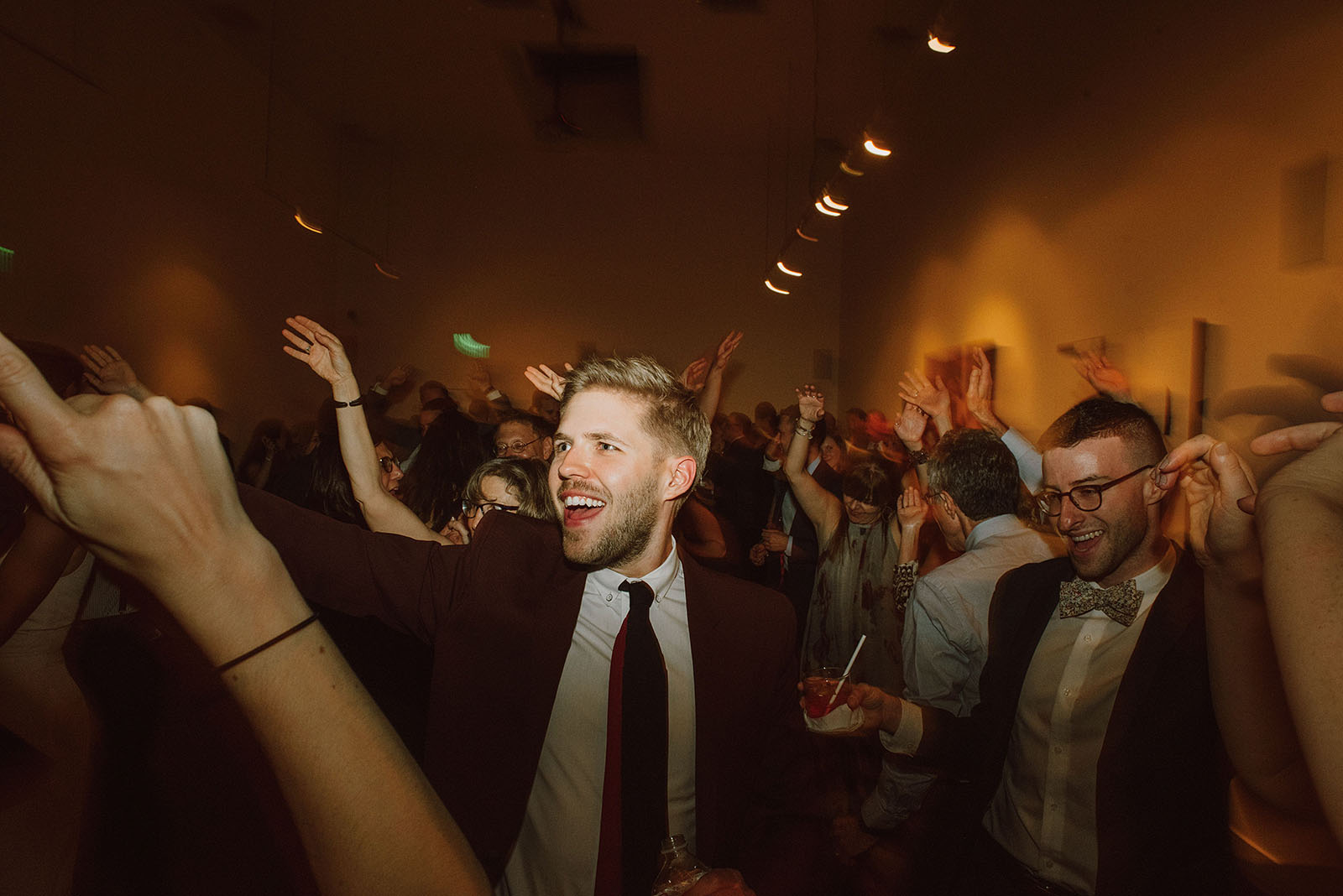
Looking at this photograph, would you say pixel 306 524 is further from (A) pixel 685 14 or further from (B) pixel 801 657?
(A) pixel 685 14

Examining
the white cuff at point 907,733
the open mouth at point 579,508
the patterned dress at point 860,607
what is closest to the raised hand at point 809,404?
the patterned dress at point 860,607

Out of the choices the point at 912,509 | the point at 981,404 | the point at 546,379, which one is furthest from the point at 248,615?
the point at 981,404

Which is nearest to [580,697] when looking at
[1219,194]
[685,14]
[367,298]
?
[1219,194]

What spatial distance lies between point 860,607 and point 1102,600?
1.81 metres

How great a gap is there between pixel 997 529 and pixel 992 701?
0.86 m

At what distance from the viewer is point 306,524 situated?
1315mm

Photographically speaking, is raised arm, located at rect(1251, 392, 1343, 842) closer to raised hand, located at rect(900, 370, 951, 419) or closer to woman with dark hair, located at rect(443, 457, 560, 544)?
woman with dark hair, located at rect(443, 457, 560, 544)

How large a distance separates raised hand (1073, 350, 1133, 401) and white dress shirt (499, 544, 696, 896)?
2907mm

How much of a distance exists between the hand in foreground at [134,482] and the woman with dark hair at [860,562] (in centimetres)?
318

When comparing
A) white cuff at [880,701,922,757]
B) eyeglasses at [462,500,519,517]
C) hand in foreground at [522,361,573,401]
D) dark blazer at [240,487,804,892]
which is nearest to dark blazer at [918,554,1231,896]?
white cuff at [880,701,922,757]

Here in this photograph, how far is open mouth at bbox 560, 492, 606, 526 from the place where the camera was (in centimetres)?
168

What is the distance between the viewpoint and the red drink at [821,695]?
1.85m

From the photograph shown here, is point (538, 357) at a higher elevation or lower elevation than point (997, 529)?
higher

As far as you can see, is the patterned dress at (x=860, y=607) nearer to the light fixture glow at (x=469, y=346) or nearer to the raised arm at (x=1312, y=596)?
the raised arm at (x=1312, y=596)
